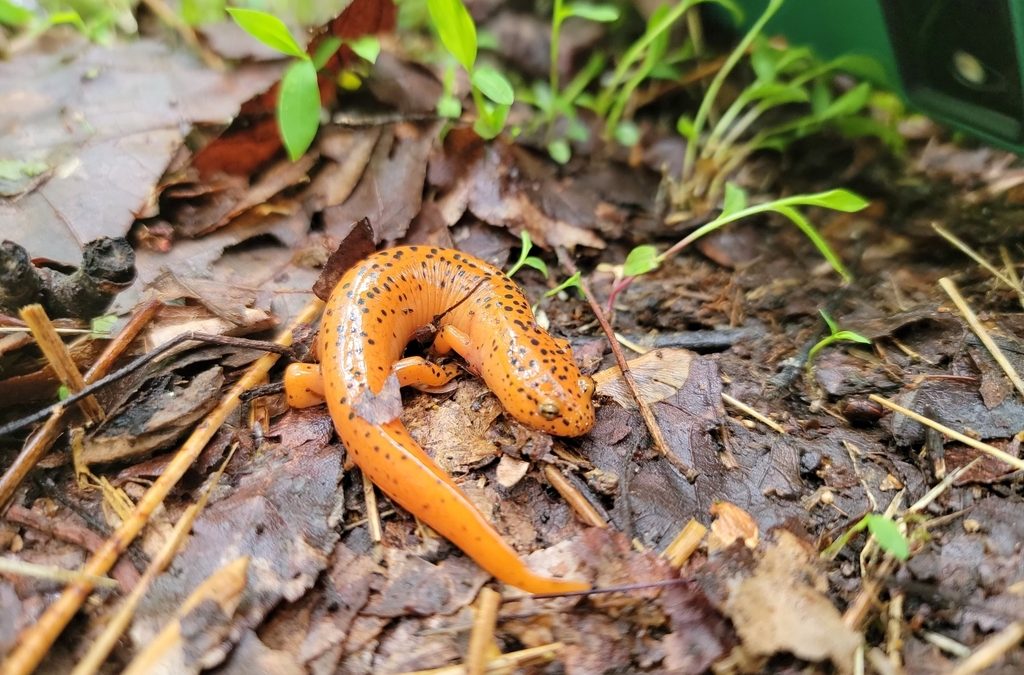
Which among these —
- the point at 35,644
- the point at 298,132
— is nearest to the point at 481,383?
the point at 298,132

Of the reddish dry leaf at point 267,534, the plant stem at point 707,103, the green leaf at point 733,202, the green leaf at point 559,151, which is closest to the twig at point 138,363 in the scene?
the reddish dry leaf at point 267,534

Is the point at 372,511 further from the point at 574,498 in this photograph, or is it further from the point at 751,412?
the point at 751,412

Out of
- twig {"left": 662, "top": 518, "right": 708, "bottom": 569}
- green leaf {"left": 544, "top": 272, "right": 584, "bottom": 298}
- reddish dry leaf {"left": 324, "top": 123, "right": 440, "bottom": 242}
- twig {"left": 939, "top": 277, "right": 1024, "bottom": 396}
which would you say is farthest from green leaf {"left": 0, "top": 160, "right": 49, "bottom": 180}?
twig {"left": 939, "top": 277, "right": 1024, "bottom": 396}

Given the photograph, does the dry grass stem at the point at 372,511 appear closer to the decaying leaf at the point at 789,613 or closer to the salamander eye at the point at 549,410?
the salamander eye at the point at 549,410

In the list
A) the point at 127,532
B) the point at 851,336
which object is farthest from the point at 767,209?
the point at 127,532

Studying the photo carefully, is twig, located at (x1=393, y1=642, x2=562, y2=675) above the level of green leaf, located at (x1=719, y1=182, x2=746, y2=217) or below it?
below

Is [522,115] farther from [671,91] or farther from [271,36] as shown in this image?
[271,36]

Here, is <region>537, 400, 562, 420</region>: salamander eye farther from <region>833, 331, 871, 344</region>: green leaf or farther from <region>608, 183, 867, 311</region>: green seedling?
<region>833, 331, 871, 344</region>: green leaf
